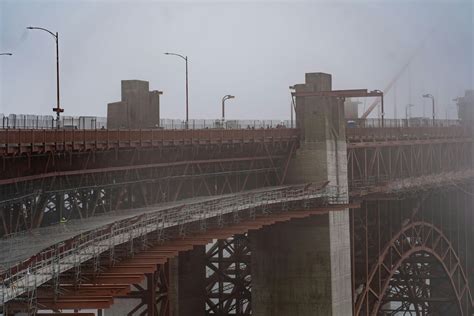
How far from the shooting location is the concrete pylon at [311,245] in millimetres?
47875

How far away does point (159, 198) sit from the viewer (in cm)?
4056

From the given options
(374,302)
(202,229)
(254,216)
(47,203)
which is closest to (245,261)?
(374,302)

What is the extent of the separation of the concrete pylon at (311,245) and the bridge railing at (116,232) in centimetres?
271

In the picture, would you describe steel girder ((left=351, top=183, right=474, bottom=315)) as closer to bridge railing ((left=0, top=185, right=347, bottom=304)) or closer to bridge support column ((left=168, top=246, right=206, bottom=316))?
bridge support column ((left=168, top=246, right=206, bottom=316))

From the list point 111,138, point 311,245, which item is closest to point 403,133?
point 311,245

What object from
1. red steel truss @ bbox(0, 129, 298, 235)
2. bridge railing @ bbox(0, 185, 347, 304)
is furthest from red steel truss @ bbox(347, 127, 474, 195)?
bridge railing @ bbox(0, 185, 347, 304)

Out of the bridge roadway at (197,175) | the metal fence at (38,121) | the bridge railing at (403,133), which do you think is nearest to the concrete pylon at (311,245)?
the bridge roadway at (197,175)

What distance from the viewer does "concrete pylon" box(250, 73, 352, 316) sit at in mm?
47875

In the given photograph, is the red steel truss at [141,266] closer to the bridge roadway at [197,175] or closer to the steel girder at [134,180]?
the bridge roadway at [197,175]

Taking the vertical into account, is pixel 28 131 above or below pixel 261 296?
above

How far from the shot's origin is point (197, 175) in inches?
1684

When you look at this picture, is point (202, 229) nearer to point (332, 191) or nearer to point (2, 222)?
point (2, 222)

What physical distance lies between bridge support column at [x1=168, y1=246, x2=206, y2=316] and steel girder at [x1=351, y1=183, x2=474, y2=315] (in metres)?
8.03

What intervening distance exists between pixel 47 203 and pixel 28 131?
10.3 feet
